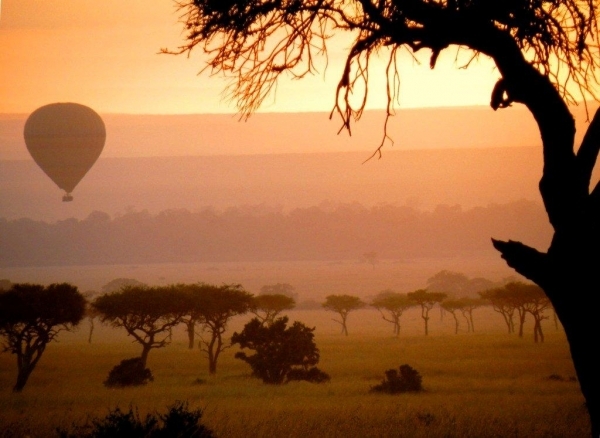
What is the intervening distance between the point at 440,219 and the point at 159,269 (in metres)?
38.8

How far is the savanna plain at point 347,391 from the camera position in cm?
1242

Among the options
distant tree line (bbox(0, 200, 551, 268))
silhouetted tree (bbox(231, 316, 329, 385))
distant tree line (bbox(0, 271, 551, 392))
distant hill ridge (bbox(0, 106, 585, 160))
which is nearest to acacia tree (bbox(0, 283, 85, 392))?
distant tree line (bbox(0, 271, 551, 392))

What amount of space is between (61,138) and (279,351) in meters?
29.3

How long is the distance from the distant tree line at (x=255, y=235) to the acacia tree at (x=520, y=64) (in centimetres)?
9392

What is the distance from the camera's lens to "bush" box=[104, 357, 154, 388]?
2725cm

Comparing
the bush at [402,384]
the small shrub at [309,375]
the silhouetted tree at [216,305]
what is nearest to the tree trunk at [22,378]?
the small shrub at [309,375]

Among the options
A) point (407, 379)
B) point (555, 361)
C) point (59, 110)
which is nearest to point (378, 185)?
point (59, 110)

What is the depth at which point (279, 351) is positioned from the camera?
93.5 feet

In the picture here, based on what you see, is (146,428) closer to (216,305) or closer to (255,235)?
(216,305)

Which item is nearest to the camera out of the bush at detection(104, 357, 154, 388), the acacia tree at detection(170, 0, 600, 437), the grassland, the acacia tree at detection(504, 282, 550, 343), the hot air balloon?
the acacia tree at detection(170, 0, 600, 437)

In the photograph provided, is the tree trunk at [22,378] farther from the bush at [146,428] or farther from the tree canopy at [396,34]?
the tree canopy at [396,34]

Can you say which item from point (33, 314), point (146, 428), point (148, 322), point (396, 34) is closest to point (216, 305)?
point (148, 322)

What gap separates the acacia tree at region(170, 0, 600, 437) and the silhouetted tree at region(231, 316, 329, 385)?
2216cm

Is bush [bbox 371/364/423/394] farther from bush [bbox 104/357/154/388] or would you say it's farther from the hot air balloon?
the hot air balloon
